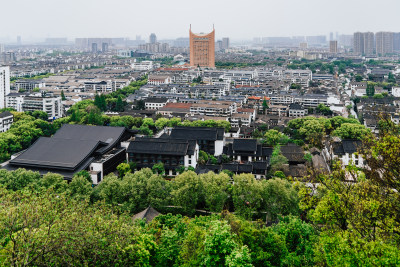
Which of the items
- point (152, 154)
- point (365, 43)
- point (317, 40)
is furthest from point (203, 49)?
point (317, 40)

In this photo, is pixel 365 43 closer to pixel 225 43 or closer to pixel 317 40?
pixel 225 43

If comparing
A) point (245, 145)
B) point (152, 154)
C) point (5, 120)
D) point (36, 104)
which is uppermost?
point (36, 104)

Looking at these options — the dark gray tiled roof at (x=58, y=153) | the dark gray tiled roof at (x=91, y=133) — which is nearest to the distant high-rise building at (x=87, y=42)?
the dark gray tiled roof at (x=91, y=133)

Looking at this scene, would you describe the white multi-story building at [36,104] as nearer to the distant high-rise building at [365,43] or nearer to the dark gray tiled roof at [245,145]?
the dark gray tiled roof at [245,145]

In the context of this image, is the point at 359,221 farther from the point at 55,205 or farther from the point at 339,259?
the point at 55,205

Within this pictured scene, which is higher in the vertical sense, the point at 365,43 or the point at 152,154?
the point at 365,43

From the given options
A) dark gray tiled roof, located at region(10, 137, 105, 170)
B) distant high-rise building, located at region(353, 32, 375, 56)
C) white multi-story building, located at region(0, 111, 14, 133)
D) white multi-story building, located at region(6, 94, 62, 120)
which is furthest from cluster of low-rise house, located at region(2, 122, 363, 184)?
distant high-rise building, located at region(353, 32, 375, 56)
